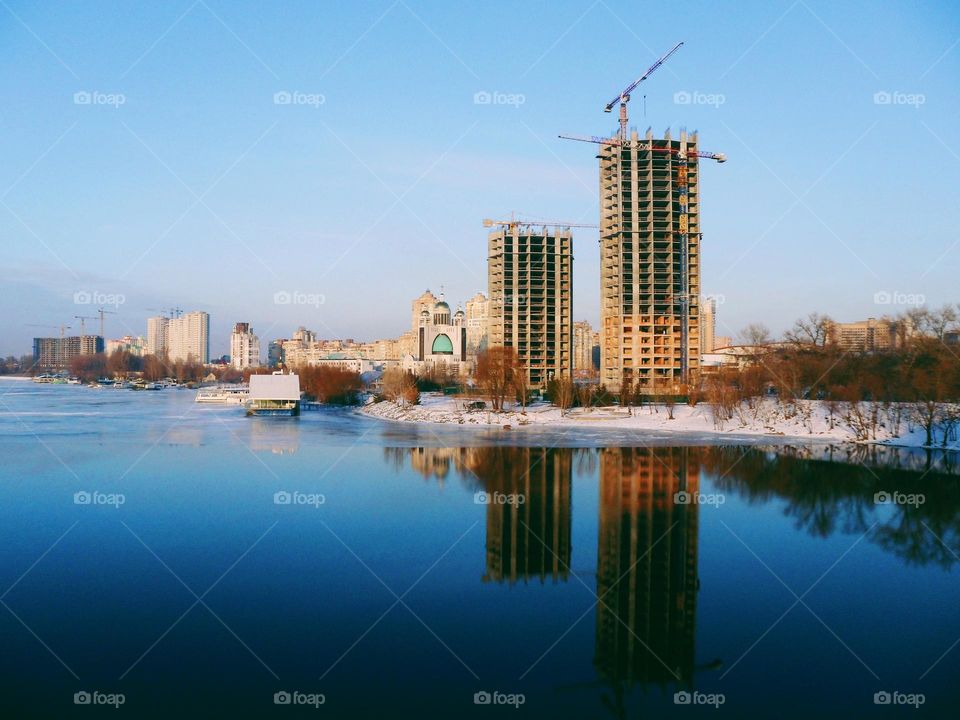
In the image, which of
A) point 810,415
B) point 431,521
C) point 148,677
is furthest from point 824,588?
point 810,415

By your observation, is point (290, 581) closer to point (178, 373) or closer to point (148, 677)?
point (148, 677)

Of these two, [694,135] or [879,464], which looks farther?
[694,135]

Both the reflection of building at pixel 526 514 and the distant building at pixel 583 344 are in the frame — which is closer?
the reflection of building at pixel 526 514

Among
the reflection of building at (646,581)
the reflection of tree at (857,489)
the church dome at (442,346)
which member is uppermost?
the church dome at (442,346)

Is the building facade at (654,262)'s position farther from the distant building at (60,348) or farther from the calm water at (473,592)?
the distant building at (60,348)

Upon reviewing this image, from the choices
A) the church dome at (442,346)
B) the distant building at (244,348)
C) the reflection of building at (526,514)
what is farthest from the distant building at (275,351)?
the reflection of building at (526,514)

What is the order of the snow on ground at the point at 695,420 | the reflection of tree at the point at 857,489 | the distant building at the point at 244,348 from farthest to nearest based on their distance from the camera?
the distant building at the point at 244,348 < the snow on ground at the point at 695,420 < the reflection of tree at the point at 857,489

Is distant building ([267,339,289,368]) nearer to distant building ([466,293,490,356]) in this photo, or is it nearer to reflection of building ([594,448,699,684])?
distant building ([466,293,490,356])

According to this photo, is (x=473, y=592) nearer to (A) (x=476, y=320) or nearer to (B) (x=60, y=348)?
(A) (x=476, y=320)
